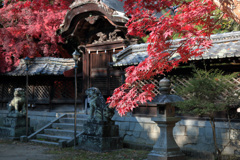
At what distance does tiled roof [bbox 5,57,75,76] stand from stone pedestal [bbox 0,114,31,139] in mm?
3116

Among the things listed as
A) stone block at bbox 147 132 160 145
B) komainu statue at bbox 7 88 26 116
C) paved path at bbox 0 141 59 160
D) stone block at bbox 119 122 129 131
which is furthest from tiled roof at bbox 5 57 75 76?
stone block at bbox 147 132 160 145

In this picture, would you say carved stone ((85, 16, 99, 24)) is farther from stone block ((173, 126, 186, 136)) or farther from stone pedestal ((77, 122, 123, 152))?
stone block ((173, 126, 186, 136))

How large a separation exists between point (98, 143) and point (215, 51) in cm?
527

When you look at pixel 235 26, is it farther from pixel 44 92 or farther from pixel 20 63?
pixel 20 63

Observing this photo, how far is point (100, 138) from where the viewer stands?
30.5ft

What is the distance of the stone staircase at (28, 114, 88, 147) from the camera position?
1058 centimetres

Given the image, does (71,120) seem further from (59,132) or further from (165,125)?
(165,125)

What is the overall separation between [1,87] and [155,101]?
13.9 meters

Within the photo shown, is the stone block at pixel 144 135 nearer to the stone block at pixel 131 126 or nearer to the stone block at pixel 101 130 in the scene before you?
the stone block at pixel 131 126

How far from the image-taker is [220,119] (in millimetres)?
8836

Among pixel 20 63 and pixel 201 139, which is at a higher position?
pixel 20 63

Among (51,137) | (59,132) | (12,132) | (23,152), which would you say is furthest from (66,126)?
(23,152)

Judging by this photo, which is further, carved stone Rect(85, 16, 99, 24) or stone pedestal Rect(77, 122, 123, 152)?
carved stone Rect(85, 16, 99, 24)

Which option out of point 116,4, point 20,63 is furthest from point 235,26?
point 20,63
